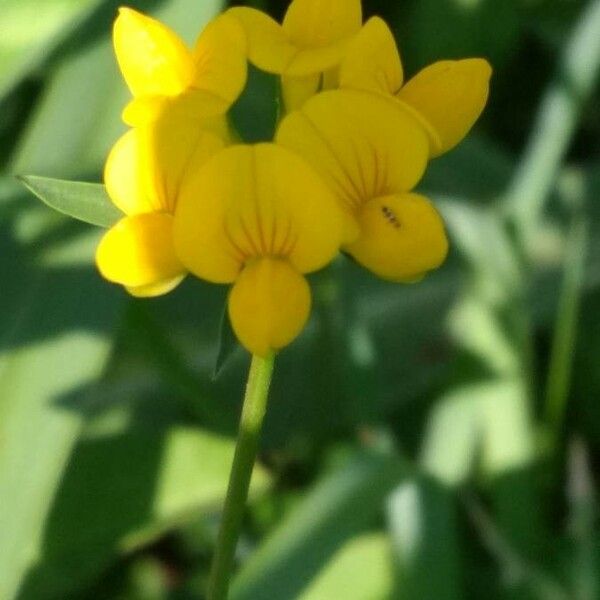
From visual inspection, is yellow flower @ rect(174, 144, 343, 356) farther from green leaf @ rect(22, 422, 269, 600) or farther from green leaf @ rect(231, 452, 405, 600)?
green leaf @ rect(22, 422, 269, 600)

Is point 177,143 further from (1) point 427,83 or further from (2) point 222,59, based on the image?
(1) point 427,83

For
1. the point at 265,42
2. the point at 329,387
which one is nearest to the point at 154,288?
the point at 265,42

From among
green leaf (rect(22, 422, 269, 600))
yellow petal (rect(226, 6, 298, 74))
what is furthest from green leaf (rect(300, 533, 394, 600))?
yellow petal (rect(226, 6, 298, 74))

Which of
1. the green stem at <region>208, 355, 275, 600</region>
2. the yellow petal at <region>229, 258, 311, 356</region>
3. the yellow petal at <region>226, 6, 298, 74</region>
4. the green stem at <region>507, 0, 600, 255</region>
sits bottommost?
the green stem at <region>507, 0, 600, 255</region>

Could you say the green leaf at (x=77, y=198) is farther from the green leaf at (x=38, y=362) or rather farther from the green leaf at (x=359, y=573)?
the green leaf at (x=359, y=573)

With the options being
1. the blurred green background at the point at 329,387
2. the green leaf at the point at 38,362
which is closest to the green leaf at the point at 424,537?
the blurred green background at the point at 329,387

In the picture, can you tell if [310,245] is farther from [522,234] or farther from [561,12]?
[561,12]

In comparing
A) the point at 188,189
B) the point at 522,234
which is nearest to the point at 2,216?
the point at 188,189
